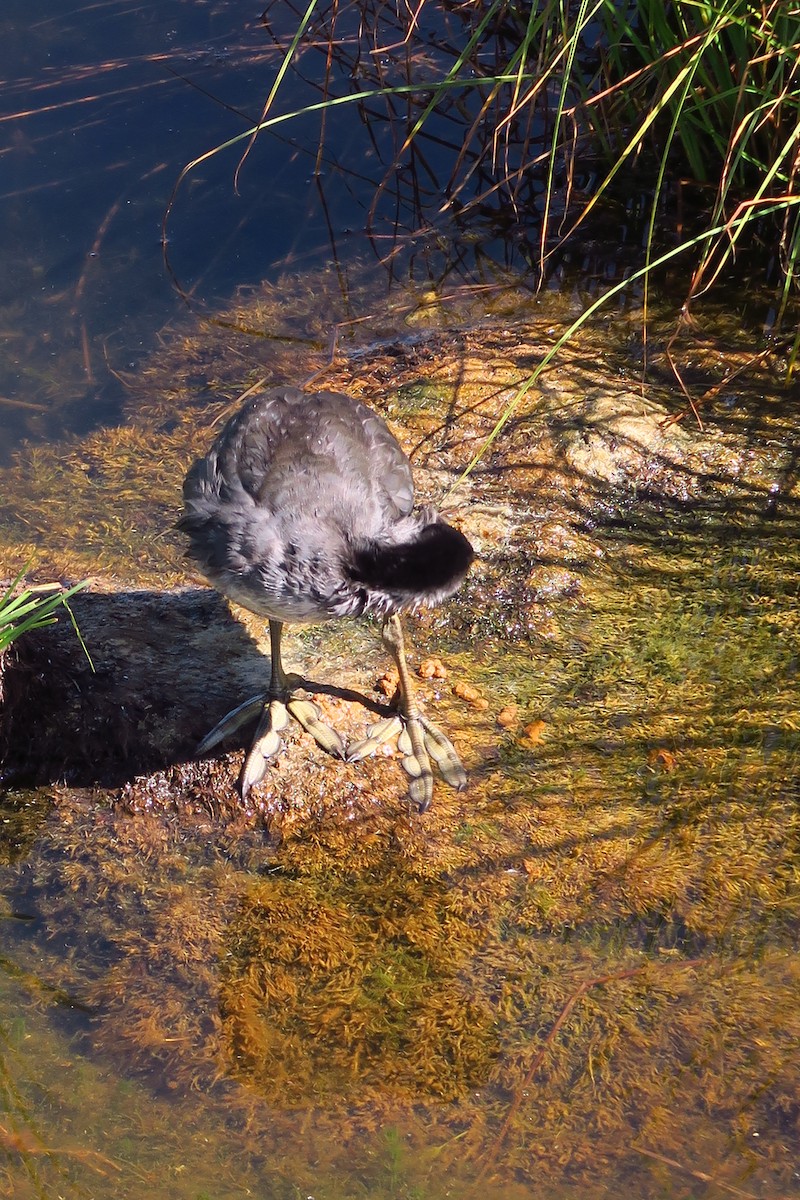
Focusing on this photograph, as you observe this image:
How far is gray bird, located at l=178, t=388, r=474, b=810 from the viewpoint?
3.11 meters

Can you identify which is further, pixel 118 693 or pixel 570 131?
pixel 570 131

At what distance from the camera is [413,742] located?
3.42 meters

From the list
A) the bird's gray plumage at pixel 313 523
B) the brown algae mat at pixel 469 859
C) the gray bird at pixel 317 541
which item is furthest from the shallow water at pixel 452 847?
the bird's gray plumage at pixel 313 523

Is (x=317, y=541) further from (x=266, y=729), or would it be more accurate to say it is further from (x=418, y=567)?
(x=266, y=729)

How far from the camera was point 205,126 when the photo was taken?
6.39 m

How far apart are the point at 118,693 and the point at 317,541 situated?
2.87 ft

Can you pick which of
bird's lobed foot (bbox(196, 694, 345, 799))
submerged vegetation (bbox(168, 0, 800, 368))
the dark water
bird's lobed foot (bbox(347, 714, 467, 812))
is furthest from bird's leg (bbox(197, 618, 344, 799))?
the dark water

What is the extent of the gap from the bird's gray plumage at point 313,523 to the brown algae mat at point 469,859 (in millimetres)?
Result: 548

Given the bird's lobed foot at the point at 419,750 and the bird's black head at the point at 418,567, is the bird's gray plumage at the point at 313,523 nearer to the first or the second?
the bird's black head at the point at 418,567

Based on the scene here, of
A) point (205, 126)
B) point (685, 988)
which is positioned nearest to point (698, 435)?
point (685, 988)

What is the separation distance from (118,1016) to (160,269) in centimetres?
406

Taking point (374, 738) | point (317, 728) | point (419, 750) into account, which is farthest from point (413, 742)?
point (317, 728)

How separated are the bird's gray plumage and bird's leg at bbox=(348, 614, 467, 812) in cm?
30

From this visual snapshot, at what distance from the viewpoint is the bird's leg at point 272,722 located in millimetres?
3375
